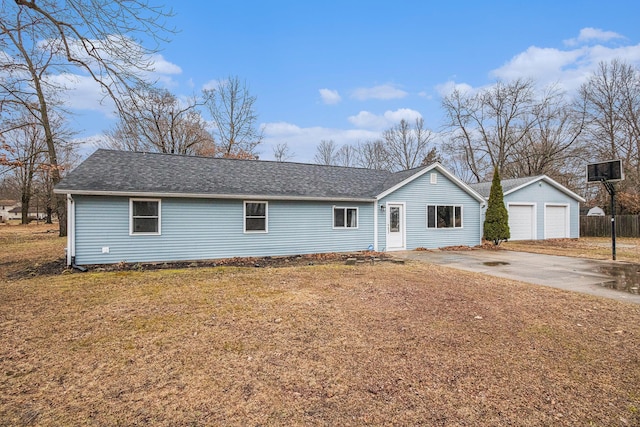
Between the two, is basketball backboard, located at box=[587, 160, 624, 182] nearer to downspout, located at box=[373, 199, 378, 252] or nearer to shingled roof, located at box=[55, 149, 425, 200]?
shingled roof, located at box=[55, 149, 425, 200]

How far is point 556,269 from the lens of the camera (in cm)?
1001

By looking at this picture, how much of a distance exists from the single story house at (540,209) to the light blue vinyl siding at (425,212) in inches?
180

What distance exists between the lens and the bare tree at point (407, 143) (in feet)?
121

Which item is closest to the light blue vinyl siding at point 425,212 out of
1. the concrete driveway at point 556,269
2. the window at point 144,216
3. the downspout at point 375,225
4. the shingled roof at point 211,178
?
the downspout at point 375,225

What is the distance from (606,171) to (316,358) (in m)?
13.6

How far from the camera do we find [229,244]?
1219 centimetres

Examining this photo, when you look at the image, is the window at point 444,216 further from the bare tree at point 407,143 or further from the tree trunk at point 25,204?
the tree trunk at point 25,204

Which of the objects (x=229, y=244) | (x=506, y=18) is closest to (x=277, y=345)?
(x=229, y=244)

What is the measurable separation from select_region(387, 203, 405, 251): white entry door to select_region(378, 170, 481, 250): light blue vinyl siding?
0.20m

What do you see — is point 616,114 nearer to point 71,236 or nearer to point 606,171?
point 606,171

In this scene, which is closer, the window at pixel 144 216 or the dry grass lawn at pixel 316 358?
the dry grass lawn at pixel 316 358

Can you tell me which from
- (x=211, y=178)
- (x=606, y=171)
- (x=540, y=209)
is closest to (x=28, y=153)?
(x=211, y=178)

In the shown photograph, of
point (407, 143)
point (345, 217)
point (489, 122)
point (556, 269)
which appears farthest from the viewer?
point (407, 143)

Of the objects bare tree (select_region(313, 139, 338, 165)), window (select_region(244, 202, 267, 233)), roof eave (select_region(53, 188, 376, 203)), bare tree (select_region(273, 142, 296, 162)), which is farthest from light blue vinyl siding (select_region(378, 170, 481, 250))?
bare tree (select_region(313, 139, 338, 165))
